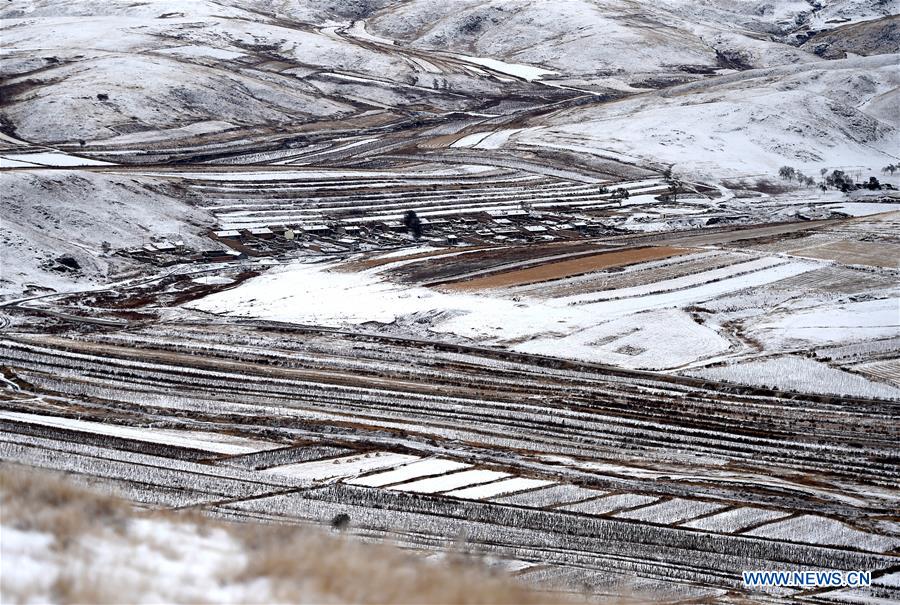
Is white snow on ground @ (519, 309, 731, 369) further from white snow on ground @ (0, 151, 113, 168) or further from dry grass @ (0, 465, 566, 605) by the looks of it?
white snow on ground @ (0, 151, 113, 168)

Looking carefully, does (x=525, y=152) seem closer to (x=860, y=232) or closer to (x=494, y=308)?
(x=860, y=232)

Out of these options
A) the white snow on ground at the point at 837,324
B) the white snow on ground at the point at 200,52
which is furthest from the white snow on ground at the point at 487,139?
the white snow on ground at the point at 837,324

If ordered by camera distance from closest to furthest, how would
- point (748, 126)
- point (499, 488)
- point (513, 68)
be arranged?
point (499, 488), point (748, 126), point (513, 68)

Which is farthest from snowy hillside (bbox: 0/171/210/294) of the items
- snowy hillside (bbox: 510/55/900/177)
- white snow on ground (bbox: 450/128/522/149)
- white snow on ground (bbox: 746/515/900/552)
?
snowy hillside (bbox: 510/55/900/177)

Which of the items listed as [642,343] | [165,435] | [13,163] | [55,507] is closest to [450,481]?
[165,435]

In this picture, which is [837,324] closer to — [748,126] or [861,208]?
[861,208]

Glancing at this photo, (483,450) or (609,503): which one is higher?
(609,503)

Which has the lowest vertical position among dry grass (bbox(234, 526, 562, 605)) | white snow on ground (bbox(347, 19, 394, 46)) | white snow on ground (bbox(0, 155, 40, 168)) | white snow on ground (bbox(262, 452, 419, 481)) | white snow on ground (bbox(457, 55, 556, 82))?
white snow on ground (bbox(0, 155, 40, 168))
